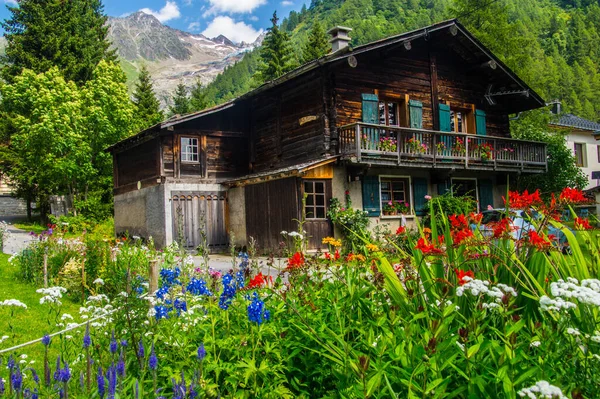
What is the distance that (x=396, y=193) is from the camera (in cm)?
1823

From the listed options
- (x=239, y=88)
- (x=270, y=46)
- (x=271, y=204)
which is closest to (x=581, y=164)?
(x=270, y=46)

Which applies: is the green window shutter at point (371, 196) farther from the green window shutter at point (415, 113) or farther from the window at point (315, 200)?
the green window shutter at point (415, 113)

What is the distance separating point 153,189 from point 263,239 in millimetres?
5360

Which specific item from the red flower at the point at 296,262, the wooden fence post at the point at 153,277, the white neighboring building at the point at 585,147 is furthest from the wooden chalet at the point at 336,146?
the white neighboring building at the point at 585,147

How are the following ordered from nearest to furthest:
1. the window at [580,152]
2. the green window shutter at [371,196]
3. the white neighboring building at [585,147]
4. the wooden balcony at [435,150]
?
the wooden balcony at [435,150], the green window shutter at [371,196], the white neighboring building at [585,147], the window at [580,152]

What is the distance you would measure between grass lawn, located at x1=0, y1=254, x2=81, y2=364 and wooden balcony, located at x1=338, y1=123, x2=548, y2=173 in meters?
9.99

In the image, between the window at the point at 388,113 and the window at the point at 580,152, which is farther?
the window at the point at 580,152

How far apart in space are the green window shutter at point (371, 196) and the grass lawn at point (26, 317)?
10.8 m

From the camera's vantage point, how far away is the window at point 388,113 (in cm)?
1886

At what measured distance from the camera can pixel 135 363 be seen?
3041mm

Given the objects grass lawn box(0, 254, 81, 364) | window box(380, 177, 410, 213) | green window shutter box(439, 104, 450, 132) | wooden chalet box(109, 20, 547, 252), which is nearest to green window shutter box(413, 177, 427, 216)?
wooden chalet box(109, 20, 547, 252)

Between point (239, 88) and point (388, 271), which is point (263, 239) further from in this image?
point (239, 88)

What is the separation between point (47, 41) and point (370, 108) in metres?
24.9

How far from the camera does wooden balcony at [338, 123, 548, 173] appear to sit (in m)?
16.2
